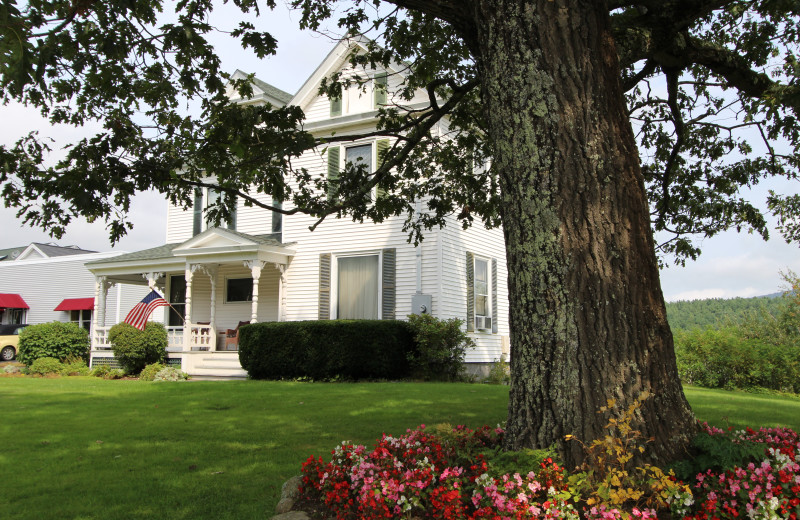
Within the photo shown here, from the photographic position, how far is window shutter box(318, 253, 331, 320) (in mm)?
16297

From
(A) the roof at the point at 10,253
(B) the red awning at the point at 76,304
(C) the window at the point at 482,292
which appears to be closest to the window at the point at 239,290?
(C) the window at the point at 482,292

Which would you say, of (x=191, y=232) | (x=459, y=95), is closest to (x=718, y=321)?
(x=459, y=95)

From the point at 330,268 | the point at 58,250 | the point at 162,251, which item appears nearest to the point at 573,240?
the point at 330,268

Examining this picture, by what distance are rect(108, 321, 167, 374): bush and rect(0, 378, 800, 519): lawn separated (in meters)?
3.87

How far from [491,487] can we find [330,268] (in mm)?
13303

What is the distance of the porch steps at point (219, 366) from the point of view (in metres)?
16.0

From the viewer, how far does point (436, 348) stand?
45.9 ft

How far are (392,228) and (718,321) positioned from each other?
11424mm

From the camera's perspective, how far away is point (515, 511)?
315 cm

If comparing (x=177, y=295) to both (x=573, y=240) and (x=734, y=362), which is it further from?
(x=573, y=240)

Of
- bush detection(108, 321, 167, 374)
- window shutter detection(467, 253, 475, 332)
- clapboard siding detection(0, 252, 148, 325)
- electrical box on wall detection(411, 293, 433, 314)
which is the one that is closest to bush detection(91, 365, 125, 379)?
bush detection(108, 321, 167, 374)

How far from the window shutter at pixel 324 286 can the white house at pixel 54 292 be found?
15711 mm

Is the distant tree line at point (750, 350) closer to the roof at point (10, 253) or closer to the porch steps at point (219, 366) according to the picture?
the porch steps at point (219, 366)

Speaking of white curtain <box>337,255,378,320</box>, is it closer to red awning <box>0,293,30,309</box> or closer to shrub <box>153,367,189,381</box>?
shrub <box>153,367,189,381</box>
